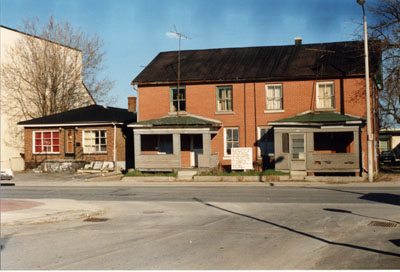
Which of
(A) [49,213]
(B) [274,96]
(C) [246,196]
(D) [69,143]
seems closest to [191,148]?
(B) [274,96]

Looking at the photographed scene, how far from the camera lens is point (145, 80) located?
3662 cm

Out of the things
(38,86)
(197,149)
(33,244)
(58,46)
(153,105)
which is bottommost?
(33,244)

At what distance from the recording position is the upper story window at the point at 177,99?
36.2 meters

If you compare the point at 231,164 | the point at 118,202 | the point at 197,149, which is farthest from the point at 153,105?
the point at 118,202

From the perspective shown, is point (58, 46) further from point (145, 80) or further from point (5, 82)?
point (145, 80)

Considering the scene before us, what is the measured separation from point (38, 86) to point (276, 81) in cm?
2411

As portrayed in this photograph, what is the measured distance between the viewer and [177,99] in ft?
119

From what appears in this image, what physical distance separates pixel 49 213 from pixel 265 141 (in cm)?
2144

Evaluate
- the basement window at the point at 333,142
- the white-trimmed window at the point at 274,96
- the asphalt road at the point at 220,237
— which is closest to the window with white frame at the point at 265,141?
the white-trimmed window at the point at 274,96

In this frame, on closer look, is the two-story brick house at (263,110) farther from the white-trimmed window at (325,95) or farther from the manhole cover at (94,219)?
the manhole cover at (94,219)

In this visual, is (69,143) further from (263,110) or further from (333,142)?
(333,142)

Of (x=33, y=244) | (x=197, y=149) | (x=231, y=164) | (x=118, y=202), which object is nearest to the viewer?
(x=33, y=244)

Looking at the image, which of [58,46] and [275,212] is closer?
[275,212]

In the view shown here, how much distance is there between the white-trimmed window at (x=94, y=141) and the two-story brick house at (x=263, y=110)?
301 cm
